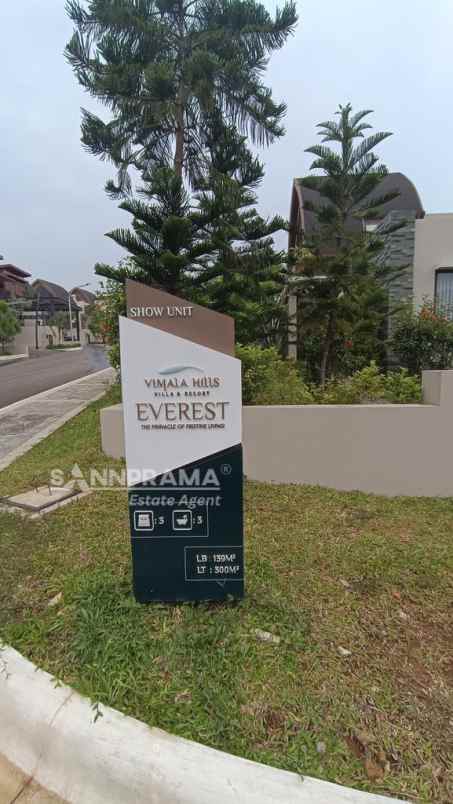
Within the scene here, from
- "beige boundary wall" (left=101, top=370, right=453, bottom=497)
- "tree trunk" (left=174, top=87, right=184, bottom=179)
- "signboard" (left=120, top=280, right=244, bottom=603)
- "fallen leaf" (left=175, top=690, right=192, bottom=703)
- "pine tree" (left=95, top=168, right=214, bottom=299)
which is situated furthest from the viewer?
"tree trunk" (left=174, top=87, right=184, bottom=179)

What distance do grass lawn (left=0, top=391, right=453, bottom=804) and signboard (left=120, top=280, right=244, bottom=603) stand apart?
241mm

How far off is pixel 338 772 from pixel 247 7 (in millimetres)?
11530

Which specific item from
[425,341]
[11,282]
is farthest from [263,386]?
[11,282]

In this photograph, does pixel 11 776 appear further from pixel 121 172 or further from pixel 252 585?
pixel 121 172

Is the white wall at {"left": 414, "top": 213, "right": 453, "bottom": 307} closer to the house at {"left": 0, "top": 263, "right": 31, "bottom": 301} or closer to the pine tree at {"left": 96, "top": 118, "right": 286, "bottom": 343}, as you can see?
the pine tree at {"left": 96, "top": 118, "right": 286, "bottom": 343}

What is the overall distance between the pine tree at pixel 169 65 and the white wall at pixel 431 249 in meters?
4.10

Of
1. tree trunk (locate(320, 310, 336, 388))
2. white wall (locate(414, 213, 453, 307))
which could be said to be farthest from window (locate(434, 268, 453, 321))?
tree trunk (locate(320, 310, 336, 388))

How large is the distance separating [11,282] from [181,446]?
57.5 metres

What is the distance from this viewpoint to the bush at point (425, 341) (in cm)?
782

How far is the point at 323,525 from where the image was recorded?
3.65m

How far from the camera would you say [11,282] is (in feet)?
172

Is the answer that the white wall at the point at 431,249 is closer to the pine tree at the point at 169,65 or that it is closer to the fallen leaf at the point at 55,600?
the pine tree at the point at 169,65

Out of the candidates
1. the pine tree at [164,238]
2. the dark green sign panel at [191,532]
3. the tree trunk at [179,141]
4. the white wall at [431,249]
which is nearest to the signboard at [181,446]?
the dark green sign panel at [191,532]

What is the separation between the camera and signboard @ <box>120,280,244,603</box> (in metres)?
2.18
